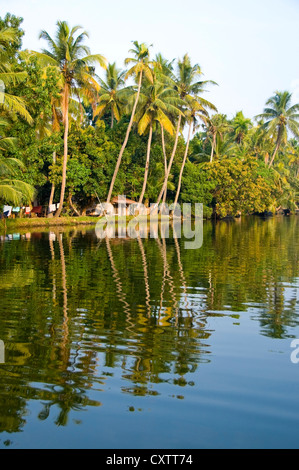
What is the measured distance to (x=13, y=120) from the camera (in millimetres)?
28766

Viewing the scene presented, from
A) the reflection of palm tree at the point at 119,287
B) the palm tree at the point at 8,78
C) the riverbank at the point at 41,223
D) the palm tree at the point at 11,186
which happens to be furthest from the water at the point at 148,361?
the riverbank at the point at 41,223

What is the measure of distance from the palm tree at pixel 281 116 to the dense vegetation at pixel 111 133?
0.38ft

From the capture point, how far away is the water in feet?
15.1

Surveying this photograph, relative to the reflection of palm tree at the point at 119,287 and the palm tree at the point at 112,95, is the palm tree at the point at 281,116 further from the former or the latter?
the reflection of palm tree at the point at 119,287

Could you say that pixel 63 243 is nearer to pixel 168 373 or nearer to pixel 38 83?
pixel 38 83

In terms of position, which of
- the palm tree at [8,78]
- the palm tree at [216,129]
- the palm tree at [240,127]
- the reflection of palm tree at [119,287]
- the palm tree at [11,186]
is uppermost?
the palm tree at [240,127]

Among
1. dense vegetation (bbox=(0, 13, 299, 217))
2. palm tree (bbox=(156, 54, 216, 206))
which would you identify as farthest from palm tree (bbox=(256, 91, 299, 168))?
palm tree (bbox=(156, 54, 216, 206))

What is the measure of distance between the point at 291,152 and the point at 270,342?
8496 centimetres

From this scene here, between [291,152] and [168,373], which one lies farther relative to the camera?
[291,152]

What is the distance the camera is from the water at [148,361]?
461cm

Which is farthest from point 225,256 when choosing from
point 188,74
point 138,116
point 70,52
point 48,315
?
point 188,74

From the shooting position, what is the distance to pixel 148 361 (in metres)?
6.35

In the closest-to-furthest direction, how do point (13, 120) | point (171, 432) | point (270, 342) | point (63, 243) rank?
Answer: point (171, 432) < point (270, 342) < point (63, 243) < point (13, 120)

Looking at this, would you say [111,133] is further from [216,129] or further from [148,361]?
[148,361]
